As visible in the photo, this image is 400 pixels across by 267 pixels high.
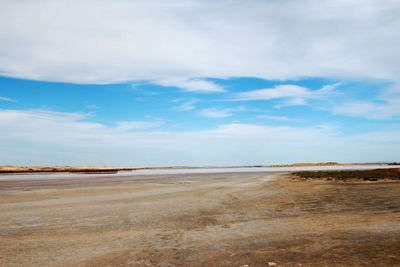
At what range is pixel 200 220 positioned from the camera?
36.0 feet

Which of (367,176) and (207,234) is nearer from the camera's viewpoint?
(207,234)

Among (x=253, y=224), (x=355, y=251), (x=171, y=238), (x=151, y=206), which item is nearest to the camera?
(x=355, y=251)

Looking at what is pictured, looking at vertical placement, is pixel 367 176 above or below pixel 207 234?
above

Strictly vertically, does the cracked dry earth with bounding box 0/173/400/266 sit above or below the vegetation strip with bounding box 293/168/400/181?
below

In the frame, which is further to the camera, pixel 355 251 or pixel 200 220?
pixel 200 220

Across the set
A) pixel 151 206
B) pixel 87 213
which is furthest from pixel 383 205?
pixel 87 213

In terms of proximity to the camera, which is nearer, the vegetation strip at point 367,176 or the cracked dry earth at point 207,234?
the cracked dry earth at point 207,234

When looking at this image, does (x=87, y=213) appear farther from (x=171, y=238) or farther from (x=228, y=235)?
(x=228, y=235)

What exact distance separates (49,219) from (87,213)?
1646 mm

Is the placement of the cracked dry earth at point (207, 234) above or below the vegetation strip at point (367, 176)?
below

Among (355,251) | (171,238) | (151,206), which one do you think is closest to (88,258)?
(171,238)

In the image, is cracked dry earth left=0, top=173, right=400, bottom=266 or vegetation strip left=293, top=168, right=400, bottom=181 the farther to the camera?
vegetation strip left=293, top=168, right=400, bottom=181

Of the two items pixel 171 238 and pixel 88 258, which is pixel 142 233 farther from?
pixel 88 258

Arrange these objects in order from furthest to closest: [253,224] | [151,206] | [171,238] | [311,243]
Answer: [151,206] < [253,224] < [171,238] < [311,243]
